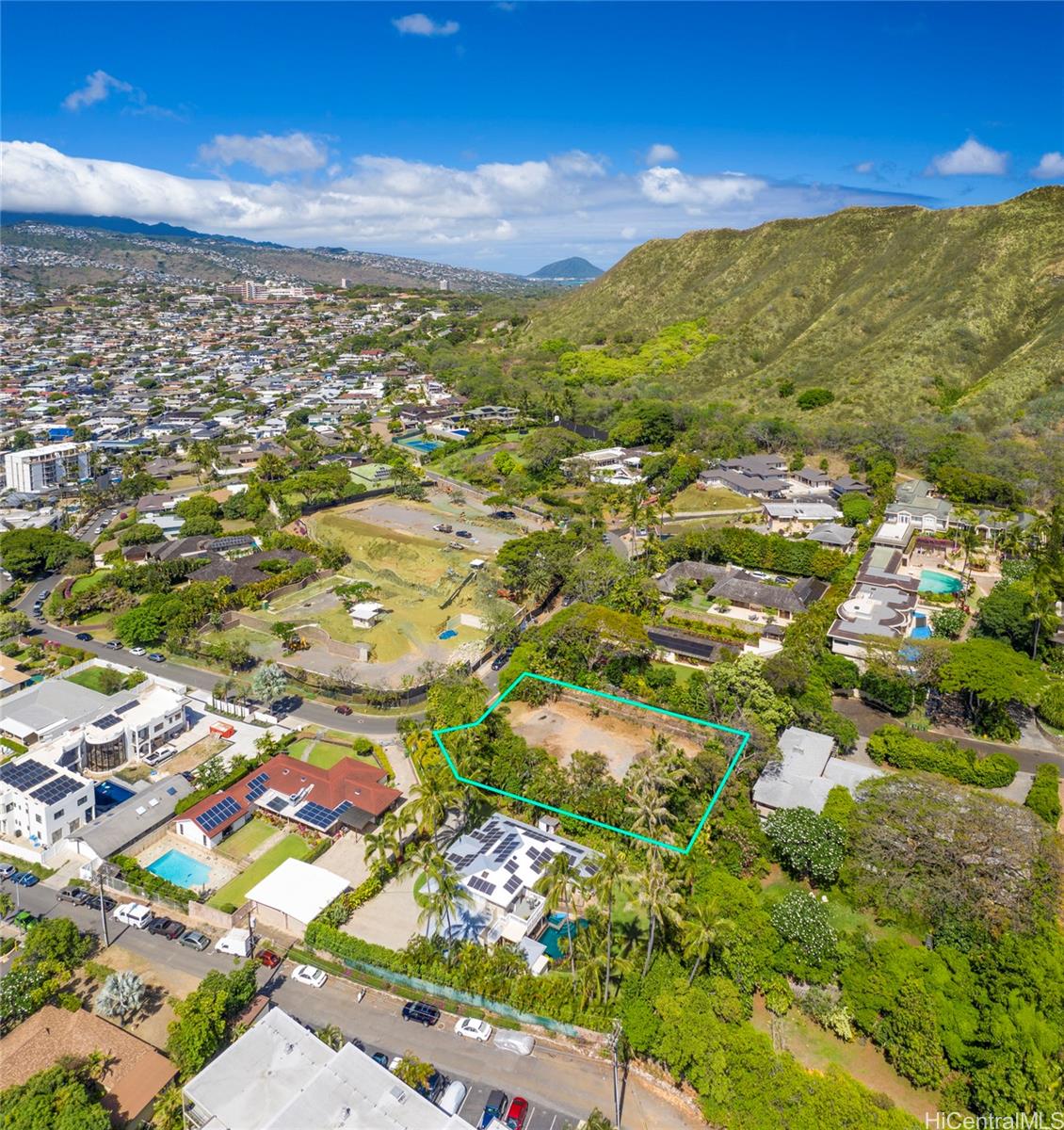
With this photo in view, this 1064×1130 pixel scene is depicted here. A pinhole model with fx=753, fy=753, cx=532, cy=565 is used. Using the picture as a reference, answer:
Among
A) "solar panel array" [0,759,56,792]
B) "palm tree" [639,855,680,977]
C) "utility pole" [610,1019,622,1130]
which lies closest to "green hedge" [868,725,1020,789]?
"palm tree" [639,855,680,977]

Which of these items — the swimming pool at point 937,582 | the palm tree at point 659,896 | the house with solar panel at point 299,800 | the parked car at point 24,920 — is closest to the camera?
the palm tree at point 659,896

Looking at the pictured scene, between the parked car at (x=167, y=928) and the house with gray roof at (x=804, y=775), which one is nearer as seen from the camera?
the parked car at (x=167, y=928)

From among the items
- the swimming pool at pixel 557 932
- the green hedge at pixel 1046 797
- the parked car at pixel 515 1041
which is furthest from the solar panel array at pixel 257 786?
the green hedge at pixel 1046 797

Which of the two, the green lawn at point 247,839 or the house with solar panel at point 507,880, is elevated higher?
the house with solar panel at point 507,880

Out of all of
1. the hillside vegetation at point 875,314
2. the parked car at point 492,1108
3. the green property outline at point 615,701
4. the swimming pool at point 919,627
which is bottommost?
the parked car at point 492,1108

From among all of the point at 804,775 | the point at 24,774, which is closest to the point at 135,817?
the point at 24,774

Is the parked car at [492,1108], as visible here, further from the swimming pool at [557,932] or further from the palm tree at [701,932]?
the palm tree at [701,932]

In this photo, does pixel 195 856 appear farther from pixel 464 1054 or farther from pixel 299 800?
pixel 464 1054
